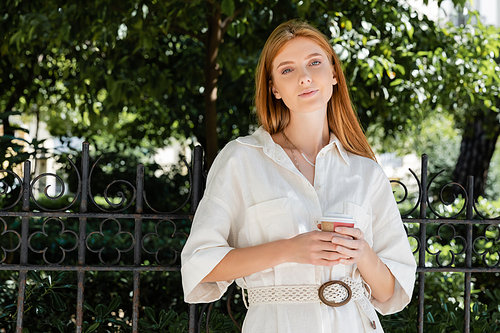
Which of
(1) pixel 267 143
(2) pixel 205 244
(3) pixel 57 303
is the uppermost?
(1) pixel 267 143

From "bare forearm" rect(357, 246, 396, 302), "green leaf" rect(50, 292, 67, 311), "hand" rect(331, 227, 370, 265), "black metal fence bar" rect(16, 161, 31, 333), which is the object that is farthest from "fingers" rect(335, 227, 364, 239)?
"green leaf" rect(50, 292, 67, 311)

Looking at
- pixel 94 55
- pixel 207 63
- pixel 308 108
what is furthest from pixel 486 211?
pixel 94 55

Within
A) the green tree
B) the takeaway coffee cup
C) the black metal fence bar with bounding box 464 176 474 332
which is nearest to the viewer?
the takeaway coffee cup

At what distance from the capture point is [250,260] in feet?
5.52

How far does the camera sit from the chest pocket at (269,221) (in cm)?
175

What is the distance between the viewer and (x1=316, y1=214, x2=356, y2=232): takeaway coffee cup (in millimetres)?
1496

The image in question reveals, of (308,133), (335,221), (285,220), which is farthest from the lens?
(308,133)

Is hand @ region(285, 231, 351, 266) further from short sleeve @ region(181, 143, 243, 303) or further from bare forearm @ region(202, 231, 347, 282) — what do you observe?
short sleeve @ region(181, 143, 243, 303)

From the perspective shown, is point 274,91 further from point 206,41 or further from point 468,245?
point 206,41


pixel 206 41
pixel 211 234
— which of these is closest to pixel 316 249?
pixel 211 234

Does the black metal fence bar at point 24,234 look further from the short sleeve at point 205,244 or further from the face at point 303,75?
the face at point 303,75

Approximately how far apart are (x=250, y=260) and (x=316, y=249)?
25cm

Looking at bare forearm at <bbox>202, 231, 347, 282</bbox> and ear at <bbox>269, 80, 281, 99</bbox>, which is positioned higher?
ear at <bbox>269, 80, 281, 99</bbox>

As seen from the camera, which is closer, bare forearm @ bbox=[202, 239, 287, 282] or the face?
bare forearm @ bbox=[202, 239, 287, 282]
